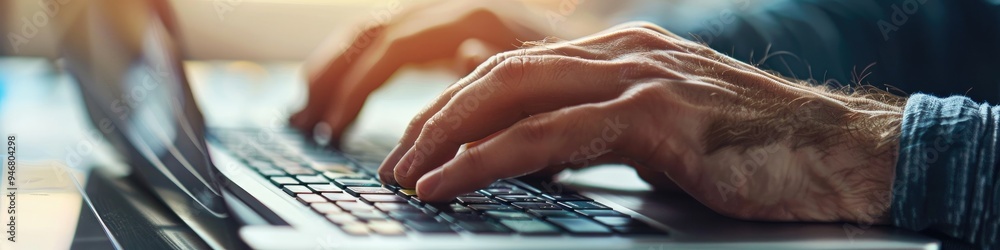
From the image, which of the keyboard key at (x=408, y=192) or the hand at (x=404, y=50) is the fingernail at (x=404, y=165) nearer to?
the keyboard key at (x=408, y=192)

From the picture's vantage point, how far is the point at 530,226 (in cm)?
37

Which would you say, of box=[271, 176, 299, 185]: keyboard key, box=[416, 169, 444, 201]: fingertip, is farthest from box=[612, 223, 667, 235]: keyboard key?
box=[271, 176, 299, 185]: keyboard key

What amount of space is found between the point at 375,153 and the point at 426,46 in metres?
0.24

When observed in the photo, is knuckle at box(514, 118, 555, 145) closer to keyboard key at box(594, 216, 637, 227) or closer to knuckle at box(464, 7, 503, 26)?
keyboard key at box(594, 216, 637, 227)

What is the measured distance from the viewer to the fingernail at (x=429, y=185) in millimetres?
430

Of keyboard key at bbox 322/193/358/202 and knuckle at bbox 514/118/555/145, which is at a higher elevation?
knuckle at bbox 514/118/555/145

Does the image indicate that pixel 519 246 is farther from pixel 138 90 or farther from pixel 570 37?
pixel 570 37

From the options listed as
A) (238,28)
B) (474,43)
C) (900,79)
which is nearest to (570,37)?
(474,43)

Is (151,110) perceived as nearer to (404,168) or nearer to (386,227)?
(404,168)

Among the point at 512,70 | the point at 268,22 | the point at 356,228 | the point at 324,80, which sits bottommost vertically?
the point at 356,228

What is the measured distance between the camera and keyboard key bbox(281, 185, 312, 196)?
0.44 meters

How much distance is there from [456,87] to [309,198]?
0.57 ft

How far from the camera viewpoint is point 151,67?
0.59 metres

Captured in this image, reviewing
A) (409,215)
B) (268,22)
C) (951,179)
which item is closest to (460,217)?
(409,215)
